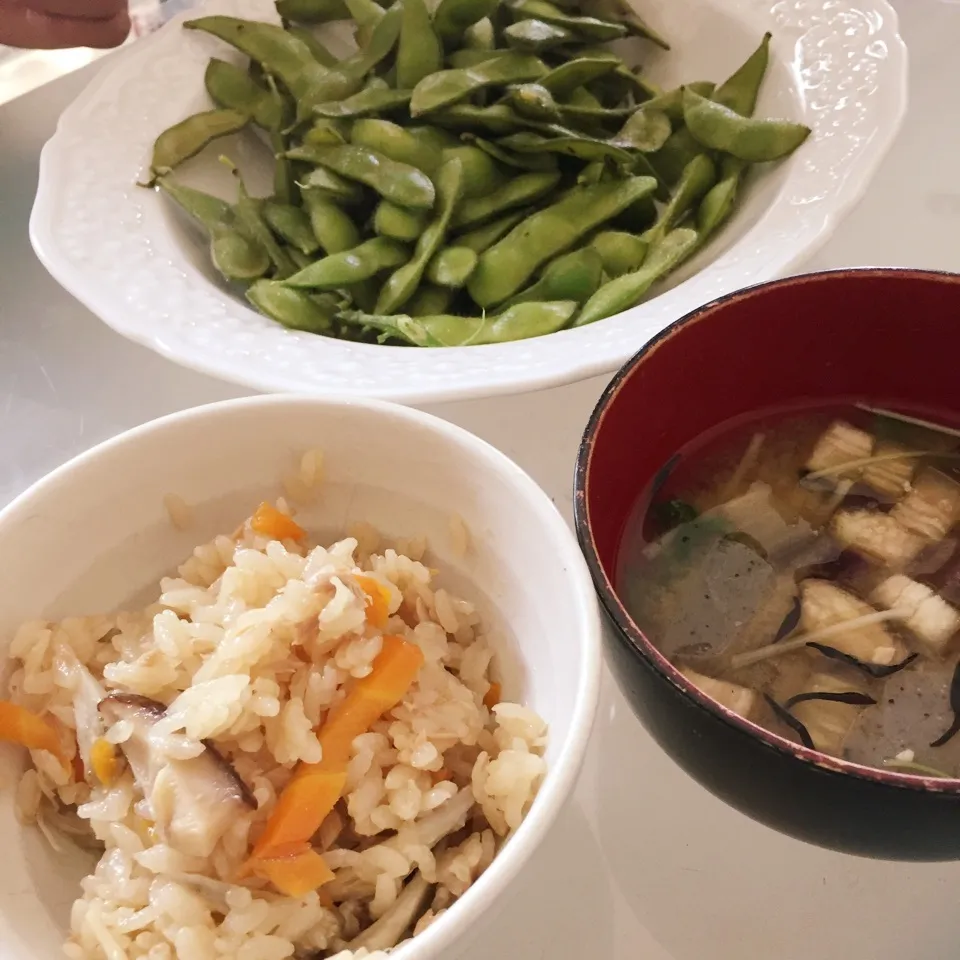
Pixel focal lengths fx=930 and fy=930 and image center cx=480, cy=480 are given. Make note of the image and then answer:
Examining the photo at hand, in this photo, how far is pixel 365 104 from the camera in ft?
3.98

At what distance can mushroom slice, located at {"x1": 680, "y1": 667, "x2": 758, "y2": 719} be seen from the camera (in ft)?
2.08

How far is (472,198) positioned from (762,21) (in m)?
0.48

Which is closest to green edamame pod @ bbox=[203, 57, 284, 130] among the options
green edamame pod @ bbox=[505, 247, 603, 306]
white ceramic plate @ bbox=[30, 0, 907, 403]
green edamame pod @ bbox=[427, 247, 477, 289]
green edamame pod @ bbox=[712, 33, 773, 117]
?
white ceramic plate @ bbox=[30, 0, 907, 403]

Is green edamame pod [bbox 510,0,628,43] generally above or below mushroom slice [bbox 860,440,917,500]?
above

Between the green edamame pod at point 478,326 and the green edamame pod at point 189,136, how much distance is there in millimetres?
369

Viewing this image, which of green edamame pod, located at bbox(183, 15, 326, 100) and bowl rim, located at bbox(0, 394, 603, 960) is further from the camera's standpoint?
green edamame pod, located at bbox(183, 15, 326, 100)

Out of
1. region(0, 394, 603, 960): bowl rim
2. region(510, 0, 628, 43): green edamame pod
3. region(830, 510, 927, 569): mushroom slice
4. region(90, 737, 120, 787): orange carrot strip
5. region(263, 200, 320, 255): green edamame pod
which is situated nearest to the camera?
region(0, 394, 603, 960): bowl rim

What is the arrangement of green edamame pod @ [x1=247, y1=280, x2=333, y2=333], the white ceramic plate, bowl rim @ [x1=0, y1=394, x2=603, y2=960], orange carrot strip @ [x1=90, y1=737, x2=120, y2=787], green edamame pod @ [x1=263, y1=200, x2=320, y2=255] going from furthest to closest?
green edamame pod @ [x1=263, y1=200, x2=320, y2=255]
green edamame pod @ [x1=247, y1=280, x2=333, y2=333]
the white ceramic plate
orange carrot strip @ [x1=90, y1=737, x2=120, y2=787]
bowl rim @ [x1=0, y1=394, x2=603, y2=960]

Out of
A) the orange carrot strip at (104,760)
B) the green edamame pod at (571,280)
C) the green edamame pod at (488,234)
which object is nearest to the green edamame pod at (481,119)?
the green edamame pod at (488,234)

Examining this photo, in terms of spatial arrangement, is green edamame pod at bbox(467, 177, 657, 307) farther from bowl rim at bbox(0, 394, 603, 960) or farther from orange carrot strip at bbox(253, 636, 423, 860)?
orange carrot strip at bbox(253, 636, 423, 860)

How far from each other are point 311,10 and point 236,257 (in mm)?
473

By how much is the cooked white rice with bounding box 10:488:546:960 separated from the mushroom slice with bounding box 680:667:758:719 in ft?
0.45

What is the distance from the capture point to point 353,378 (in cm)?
92

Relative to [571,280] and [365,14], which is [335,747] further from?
[365,14]
